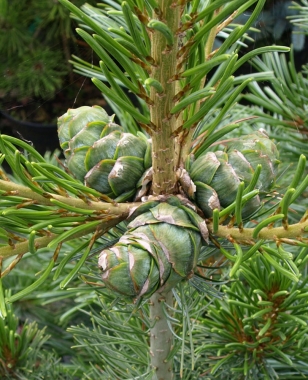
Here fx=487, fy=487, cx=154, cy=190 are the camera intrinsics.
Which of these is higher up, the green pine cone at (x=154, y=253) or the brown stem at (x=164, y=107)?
the brown stem at (x=164, y=107)

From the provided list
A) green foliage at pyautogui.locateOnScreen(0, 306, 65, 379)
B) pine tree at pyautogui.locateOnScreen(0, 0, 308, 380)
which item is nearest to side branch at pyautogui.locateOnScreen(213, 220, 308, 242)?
pine tree at pyautogui.locateOnScreen(0, 0, 308, 380)

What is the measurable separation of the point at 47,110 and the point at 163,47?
1213mm

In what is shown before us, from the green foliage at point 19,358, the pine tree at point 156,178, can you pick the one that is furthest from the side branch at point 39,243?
the green foliage at point 19,358

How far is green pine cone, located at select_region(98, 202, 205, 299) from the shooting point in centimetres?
23

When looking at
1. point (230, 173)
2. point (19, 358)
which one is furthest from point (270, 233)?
point (19, 358)

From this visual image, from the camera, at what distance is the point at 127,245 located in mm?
235

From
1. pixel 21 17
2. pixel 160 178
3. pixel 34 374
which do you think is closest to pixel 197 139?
pixel 160 178

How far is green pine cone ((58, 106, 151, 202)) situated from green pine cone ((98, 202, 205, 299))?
0.09 ft

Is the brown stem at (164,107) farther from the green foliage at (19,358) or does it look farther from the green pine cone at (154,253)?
the green foliage at (19,358)

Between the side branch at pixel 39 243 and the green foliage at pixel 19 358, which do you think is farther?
the green foliage at pixel 19 358

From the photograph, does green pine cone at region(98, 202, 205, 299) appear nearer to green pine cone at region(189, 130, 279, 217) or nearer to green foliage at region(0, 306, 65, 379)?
green pine cone at region(189, 130, 279, 217)

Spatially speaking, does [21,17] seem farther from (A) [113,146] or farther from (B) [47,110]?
(A) [113,146]

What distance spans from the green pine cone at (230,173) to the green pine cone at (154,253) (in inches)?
0.6

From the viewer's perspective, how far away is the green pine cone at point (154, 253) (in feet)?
0.75
